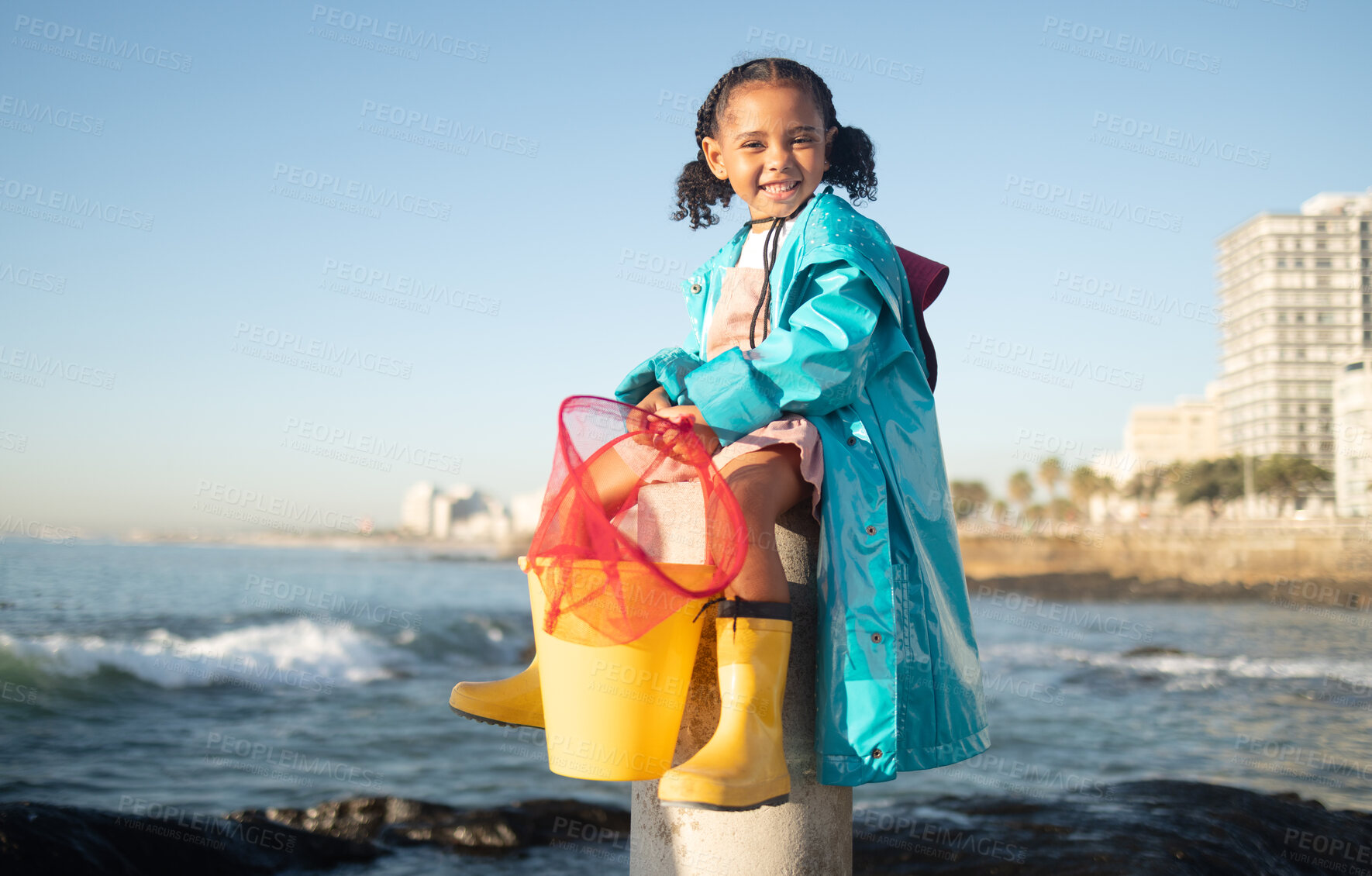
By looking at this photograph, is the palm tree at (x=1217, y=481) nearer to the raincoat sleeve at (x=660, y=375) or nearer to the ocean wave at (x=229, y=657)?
the ocean wave at (x=229, y=657)

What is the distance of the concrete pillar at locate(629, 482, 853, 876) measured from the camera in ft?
6.75

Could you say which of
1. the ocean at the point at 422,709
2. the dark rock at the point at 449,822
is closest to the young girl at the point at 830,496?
the ocean at the point at 422,709

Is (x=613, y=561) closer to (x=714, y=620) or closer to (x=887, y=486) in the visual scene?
(x=714, y=620)

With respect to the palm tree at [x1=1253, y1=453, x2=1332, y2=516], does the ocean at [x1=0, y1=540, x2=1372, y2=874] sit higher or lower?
lower

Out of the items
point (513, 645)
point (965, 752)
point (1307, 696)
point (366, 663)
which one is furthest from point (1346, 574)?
point (965, 752)

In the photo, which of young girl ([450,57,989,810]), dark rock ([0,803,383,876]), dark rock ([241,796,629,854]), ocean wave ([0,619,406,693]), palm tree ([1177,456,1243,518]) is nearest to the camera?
young girl ([450,57,989,810])

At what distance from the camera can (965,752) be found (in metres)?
2.14

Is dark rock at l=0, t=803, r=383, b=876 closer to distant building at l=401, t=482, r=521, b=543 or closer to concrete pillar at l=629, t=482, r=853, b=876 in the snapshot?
concrete pillar at l=629, t=482, r=853, b=876

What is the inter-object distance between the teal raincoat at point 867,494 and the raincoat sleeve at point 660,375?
19 mm

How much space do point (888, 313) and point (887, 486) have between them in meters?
0.43

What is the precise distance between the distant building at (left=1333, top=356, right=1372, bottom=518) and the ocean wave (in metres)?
67.0

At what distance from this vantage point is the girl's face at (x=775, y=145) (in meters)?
2.43

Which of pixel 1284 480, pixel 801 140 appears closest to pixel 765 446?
pixel 801 140

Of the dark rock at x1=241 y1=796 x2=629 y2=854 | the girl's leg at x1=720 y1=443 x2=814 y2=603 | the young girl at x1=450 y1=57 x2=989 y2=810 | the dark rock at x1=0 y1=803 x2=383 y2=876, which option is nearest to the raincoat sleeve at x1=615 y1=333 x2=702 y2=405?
the young girl at x1=450 y1=57 x2=989 y2=810
